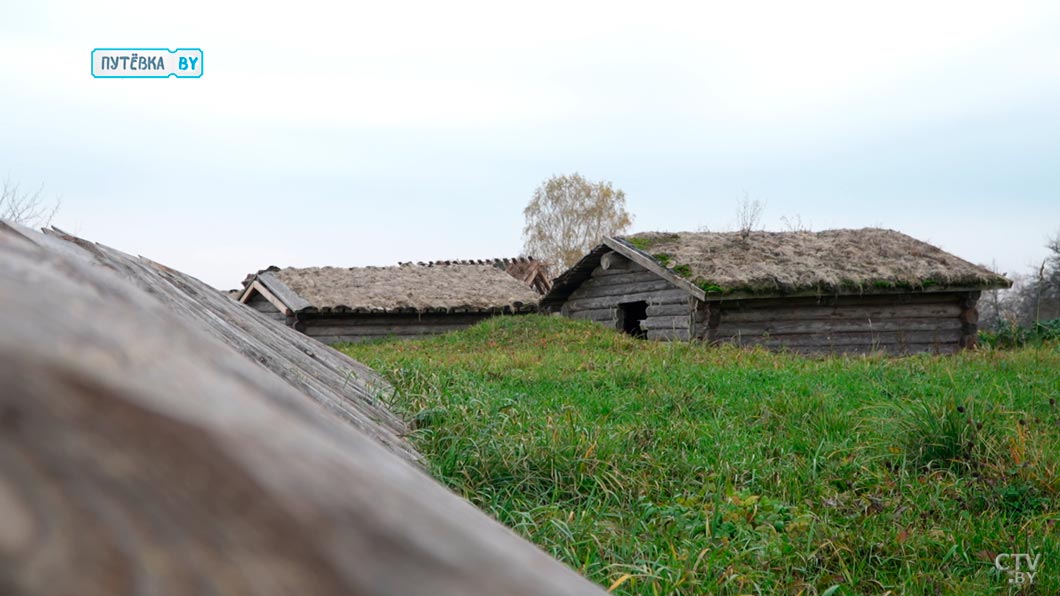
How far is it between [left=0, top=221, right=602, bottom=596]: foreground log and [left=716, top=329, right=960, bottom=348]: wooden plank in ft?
50.9

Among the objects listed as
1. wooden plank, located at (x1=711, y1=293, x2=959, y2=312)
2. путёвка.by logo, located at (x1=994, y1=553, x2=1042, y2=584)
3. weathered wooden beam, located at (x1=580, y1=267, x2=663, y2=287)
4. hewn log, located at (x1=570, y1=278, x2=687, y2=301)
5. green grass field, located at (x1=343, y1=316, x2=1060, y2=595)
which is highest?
weathered wooden beam, located at (x1=580, y1=267, x2=663, y2=287)

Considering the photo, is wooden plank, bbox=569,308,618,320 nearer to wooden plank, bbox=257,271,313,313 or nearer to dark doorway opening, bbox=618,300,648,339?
dark doorway opening, bbox=618,300,648,339

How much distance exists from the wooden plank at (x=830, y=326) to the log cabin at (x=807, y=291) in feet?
0.07

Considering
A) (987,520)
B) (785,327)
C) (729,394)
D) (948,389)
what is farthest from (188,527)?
(785,327)

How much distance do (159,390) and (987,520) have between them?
508 cm

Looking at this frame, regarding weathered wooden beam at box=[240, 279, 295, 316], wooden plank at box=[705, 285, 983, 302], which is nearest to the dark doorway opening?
wooden plank at box=[705, 285, 983, 302]

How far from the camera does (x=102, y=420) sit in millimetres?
536

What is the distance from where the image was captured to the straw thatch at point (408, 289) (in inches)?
→ 902

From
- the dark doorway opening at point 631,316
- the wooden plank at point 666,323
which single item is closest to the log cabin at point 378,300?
the dark doorway opening at point 631,316

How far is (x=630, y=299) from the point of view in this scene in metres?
18.6

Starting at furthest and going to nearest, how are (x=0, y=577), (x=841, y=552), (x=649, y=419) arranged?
(x=649, y=419) < (x=841, y=552) < (x=0, y=577)

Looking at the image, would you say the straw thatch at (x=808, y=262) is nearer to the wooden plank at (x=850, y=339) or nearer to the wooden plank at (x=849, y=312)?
the wooden plank at (x=849, y=312)

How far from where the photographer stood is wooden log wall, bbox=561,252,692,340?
16.6 meters

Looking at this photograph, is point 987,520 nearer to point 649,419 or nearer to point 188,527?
point 649,419
